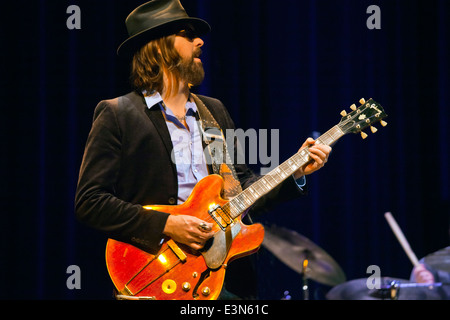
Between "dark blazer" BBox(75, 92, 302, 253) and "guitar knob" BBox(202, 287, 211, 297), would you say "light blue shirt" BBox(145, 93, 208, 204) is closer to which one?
"dark blazer" BBox(75, 92, 302, 253)

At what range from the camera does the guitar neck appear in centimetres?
222

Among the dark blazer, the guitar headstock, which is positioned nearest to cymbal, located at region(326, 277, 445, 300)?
the guitar headstock

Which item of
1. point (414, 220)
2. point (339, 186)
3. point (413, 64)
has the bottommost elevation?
point (414, 220)

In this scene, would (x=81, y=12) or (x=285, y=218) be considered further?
(x=285, y=218)

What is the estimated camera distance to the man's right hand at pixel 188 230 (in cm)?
209

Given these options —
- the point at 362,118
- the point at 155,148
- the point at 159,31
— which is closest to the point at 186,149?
the point at 155,148

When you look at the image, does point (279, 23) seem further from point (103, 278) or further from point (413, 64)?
point (103, 278)

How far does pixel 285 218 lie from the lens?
169 inches

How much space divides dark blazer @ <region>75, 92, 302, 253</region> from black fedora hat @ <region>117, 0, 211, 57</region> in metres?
0.35

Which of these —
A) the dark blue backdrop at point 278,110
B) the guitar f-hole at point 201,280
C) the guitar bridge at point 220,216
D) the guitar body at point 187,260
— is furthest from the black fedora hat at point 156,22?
the dark blue backdrop at point 278,110

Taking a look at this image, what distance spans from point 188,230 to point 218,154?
44cm

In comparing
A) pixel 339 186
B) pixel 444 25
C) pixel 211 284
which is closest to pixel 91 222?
pixel 211 284

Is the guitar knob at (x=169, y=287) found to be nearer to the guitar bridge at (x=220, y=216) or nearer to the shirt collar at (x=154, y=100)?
the guitar bridge at (x=220, y=216)

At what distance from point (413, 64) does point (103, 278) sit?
3161 millimetres
